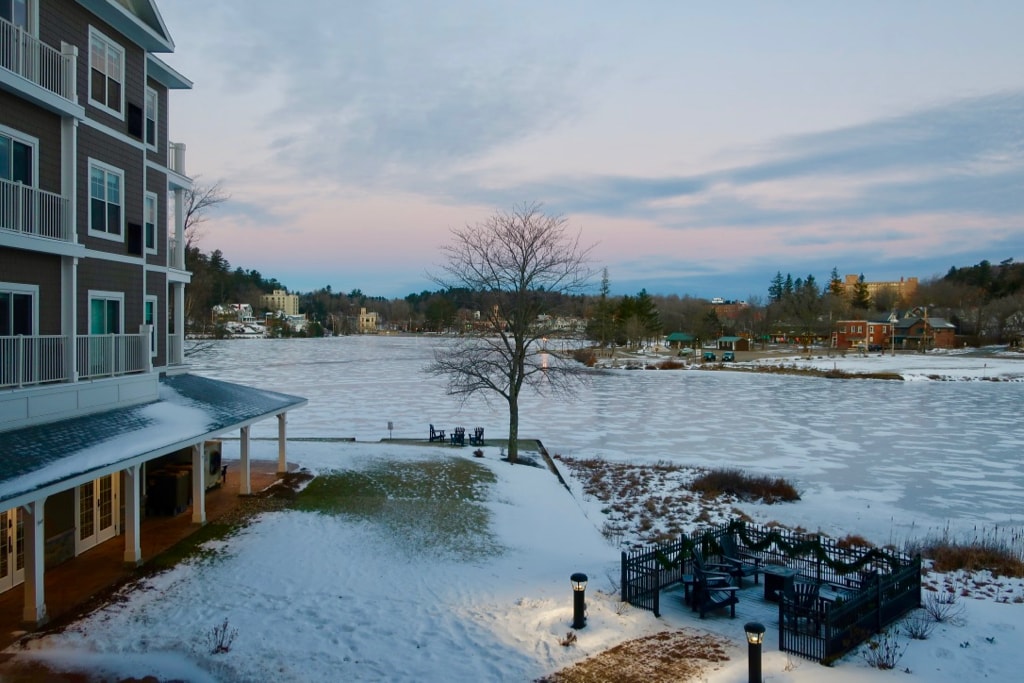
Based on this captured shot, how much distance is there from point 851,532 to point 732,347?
93.0 meters

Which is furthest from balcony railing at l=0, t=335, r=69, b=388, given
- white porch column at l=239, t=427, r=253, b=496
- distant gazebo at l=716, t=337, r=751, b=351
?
distant gazebo at l=716, t=337, r=751, b=351

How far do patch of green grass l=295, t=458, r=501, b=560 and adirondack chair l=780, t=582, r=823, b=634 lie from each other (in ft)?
19.1

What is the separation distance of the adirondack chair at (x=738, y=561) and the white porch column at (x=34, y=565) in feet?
33.7

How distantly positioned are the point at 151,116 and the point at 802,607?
1763 centimetres

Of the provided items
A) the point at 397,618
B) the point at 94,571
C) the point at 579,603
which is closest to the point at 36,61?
the point at 94,571

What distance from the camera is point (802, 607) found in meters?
9.80

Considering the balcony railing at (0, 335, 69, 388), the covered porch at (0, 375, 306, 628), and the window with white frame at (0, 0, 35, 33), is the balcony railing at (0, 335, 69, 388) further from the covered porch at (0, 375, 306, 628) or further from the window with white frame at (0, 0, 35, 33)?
the window with white frame at (0, 0, 35, 33)

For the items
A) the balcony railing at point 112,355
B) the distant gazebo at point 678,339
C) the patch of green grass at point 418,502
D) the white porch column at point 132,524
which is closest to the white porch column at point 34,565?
the white porch column at point 132,524

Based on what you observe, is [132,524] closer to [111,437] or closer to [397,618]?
[111,437]

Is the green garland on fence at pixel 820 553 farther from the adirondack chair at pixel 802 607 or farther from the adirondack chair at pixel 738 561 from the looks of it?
the adirondack chair at pixel 802 607

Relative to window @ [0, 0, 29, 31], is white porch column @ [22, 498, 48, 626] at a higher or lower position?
lower

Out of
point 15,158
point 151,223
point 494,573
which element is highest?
point 15,158

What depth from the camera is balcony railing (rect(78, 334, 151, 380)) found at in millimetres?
13047

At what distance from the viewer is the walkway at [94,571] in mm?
9711
